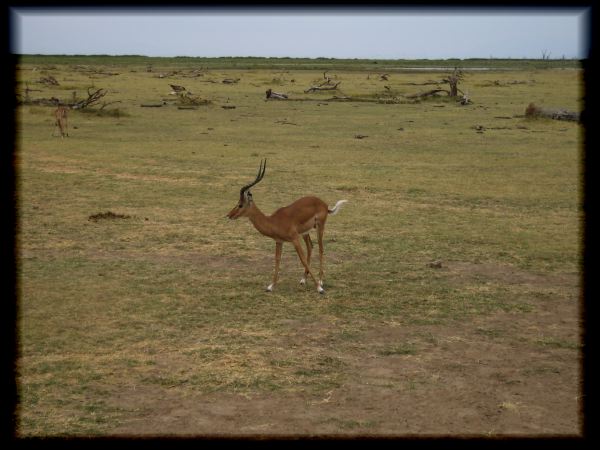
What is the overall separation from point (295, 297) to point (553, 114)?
2470 centimetres

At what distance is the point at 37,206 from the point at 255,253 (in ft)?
17.6

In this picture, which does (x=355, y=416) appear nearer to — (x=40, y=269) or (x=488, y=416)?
(x=488, y=416)

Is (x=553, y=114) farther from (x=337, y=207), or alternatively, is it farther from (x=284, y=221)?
(x=284, y=221)

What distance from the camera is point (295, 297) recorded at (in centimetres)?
896

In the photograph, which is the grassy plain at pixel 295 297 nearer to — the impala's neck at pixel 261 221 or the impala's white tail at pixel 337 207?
the impala's neck at pixel 261 221

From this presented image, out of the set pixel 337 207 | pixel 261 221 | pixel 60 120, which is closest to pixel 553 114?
pixel 60 120

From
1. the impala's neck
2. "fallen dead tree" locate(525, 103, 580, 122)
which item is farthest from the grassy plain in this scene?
"fallen dead tree" locate(525, 103, 580, 122)

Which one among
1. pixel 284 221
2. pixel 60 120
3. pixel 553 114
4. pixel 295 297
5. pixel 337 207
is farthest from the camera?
pixel 553 114

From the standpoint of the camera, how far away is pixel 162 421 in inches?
215

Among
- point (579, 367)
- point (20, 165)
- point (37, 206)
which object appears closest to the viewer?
point (579, 367)

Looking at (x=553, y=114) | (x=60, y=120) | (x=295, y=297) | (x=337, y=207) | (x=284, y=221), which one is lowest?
(x=295, y=297)

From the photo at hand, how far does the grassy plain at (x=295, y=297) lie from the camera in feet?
19.1

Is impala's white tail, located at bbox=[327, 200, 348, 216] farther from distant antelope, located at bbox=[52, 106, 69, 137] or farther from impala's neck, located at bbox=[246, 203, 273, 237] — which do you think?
distant antelope, located at bbox=[52, 106, 69, 137]

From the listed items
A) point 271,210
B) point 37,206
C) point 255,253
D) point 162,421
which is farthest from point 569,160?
point 162,421
